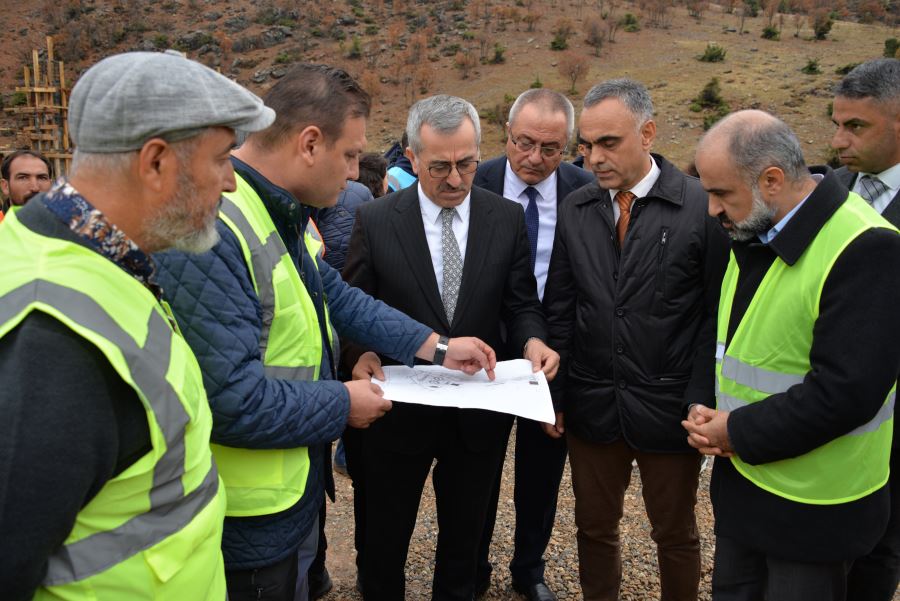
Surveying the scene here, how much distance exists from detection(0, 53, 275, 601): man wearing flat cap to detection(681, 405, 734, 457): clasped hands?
5.44 ft

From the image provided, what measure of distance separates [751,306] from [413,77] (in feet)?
130

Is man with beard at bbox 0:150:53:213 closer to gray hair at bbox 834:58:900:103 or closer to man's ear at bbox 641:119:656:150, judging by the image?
man's ear at bbox 641:119:656:150

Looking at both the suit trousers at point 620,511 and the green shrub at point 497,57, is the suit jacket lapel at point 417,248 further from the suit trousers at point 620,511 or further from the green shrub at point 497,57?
the green shrub at point 497,57

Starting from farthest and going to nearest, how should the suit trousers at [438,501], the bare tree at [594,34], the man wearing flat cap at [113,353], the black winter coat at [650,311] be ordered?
the bare tree at [594,34] < the suit trousers at [438,501] < the black winter coat at [650,311] < the man wearing flat cap at [113,353]

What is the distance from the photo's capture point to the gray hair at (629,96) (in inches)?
115

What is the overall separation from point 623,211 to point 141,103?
2131 mm

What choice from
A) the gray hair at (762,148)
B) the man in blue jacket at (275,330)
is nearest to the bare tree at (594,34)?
the gray hair at (762,148)

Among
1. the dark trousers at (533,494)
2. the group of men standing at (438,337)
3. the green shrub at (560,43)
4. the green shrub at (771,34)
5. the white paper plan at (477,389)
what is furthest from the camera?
the green shrub at (560,43)

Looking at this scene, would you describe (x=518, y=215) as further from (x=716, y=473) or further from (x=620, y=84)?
(x=716, y=473)

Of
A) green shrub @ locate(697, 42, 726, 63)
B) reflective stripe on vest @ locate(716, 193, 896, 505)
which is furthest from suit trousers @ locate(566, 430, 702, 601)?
green shrub @ locate(697, 42, 726, 63)

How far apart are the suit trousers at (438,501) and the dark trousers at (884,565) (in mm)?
1619

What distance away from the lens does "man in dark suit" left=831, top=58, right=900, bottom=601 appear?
2.94m

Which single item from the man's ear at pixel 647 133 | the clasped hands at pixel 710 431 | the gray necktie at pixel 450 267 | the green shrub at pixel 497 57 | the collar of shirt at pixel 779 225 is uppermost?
the man's ear at pixel 647 133

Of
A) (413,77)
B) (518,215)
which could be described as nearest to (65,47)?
(413,77)
